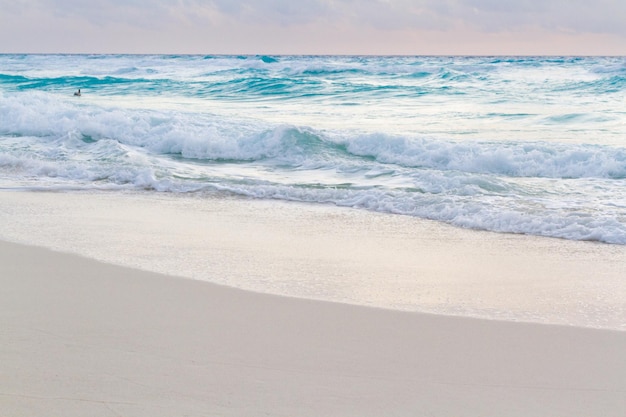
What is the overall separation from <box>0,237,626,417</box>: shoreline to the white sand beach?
0.4 inches

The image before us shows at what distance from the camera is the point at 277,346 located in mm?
4270

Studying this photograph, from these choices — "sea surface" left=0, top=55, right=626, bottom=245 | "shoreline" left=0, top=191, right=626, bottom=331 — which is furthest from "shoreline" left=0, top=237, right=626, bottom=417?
"sea surface" left=0, top=55, right=626, bottom=245

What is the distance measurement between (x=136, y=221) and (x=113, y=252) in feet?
5.16

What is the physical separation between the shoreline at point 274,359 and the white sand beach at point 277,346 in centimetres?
1

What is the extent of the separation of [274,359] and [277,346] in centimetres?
22

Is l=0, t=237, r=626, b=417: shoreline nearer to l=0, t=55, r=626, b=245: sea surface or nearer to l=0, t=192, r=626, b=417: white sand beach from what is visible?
l=0, t=192, r=626, b=417: white sand beach

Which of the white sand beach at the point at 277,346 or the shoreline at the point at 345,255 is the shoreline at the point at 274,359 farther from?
the shoreline at the point at 345,255

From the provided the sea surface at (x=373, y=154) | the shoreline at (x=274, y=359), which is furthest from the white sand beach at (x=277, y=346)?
the sea surface at (x=373, y=154)

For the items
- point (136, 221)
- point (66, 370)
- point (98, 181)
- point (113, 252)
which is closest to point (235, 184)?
point (98, 181)

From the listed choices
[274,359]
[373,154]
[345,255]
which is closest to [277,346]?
[274,359]

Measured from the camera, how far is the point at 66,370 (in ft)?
12.4

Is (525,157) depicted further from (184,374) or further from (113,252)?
(184,374)

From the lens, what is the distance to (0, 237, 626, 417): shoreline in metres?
3.50

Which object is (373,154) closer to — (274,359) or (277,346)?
(277,346)
